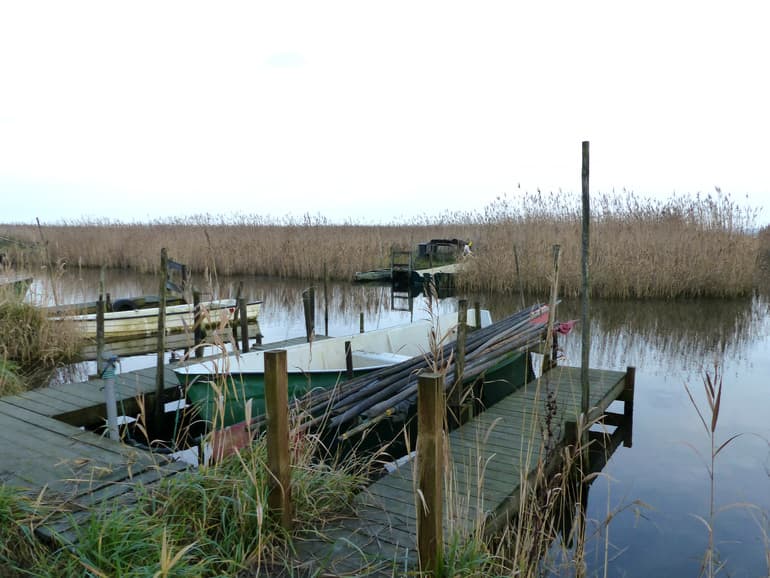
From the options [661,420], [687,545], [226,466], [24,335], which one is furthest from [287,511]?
[24,335]

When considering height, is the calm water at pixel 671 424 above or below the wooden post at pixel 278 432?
below

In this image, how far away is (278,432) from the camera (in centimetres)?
241

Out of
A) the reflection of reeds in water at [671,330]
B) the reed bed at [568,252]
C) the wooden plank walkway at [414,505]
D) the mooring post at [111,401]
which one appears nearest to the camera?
the wooden plank walkway at [414,505]

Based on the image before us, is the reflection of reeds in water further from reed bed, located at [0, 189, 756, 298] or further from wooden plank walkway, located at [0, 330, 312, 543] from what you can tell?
wooden plank walkway, located at [0, 330, 312, 543]

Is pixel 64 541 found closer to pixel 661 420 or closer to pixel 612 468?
pixel 612 468

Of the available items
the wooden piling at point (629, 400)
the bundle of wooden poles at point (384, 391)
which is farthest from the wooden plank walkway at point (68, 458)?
the wooden piling at point (629, 400)

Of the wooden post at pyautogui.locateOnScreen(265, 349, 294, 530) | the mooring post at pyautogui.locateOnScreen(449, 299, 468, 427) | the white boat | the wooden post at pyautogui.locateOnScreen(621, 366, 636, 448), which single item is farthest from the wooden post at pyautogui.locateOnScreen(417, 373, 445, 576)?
the white boat

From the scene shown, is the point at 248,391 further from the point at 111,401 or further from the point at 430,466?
the point at 430,466

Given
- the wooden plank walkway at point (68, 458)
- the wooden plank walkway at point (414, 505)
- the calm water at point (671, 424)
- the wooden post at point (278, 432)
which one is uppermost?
the wooden post at point (278, 432)

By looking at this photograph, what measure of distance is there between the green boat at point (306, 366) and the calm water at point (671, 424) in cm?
147

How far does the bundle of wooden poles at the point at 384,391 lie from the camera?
4.06 m

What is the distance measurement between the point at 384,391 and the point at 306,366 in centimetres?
185

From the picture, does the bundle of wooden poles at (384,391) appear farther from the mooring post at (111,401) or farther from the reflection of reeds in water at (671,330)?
the reflection of reeds in water at (671,330)

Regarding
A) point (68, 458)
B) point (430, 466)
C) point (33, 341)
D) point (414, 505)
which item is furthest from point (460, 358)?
point (33, 341)
